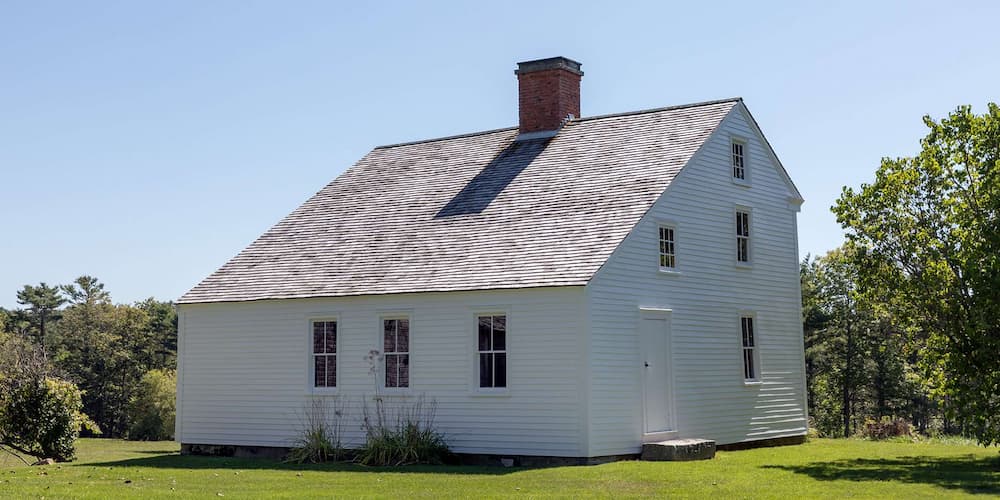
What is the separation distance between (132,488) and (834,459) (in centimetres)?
1257

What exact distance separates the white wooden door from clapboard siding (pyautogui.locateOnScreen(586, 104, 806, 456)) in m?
0.25

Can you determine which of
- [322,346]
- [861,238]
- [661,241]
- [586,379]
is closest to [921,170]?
[861,238]

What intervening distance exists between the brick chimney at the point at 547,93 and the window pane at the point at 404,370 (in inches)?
284

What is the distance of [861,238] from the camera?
823 inches

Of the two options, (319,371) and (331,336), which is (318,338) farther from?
(319,371)

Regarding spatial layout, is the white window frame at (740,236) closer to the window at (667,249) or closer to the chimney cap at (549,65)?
the window at (667,249)

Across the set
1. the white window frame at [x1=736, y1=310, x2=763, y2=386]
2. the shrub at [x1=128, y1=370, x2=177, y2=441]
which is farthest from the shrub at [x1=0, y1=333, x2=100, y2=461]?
the shrub at [x1=128, y1=370, x2=177, y2=441]

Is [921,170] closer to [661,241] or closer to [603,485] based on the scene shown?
[661,241]

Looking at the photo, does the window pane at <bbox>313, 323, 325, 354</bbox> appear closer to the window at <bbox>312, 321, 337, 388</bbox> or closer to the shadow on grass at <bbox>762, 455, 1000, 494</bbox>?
the window at <bbox>312, 321, 337, 388</bbox>

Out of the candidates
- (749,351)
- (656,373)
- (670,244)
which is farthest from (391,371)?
(749,351)

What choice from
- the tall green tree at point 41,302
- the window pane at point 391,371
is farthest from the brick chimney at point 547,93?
the tall green tree at point 41,302

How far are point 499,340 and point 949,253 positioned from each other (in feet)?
26.4

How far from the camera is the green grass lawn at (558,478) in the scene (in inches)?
619

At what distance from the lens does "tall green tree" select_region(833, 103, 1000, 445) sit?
1895 centimetres
